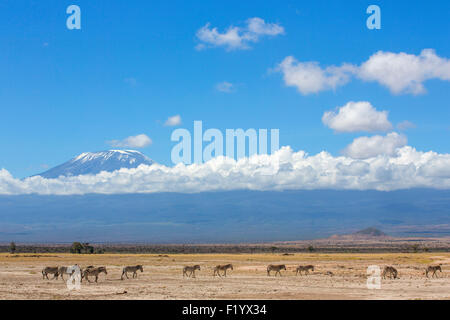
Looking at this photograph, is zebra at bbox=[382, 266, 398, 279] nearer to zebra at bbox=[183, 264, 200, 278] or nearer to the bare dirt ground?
the bare dirt ground

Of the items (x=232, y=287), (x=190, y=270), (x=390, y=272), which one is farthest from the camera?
(x=190, y=270)

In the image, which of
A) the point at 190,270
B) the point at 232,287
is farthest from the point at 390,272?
the point at 190,270

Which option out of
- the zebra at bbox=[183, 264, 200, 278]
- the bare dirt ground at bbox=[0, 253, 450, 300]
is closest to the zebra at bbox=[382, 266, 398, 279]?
the bare dirt ground at bbox=[0, 253, 450, 300]

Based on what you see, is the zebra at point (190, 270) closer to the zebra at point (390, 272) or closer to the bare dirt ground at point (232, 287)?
the bare dirt ground at point (232, 287)

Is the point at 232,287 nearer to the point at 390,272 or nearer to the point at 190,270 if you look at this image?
the point at 190,270

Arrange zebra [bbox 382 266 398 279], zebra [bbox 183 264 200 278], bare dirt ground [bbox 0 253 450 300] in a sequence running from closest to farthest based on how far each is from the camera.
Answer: bare dirt ground [bbox 0 253 450 300] < zebra [bbox 382 266 398 279] < zebra [bbox 183 264 200 278]

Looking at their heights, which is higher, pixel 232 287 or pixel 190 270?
pixel 190 270

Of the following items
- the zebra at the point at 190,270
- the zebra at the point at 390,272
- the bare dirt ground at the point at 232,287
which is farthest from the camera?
the zebra at the point at 190,270

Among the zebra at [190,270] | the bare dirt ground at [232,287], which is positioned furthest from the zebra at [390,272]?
the zebra at [190,270]

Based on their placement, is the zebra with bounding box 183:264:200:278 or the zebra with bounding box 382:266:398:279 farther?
the zebra with bounding box 183:264:200:278
